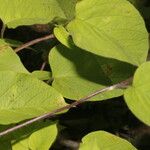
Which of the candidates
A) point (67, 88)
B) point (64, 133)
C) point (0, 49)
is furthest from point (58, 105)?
point (64, 133)

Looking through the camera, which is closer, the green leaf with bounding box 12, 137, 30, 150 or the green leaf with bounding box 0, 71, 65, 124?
the green leaf with bounding box 0, 71, 65, 124

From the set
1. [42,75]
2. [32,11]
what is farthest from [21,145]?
[32,11]

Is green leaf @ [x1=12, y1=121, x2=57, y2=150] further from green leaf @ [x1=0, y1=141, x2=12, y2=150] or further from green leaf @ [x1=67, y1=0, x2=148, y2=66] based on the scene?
green leaf @ [x1=67, y1=0, x2=148, y2=66]

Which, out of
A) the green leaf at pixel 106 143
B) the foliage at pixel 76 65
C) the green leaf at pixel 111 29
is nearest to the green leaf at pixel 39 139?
the foliage at pixel 76 65

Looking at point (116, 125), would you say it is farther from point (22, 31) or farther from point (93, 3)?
point (93, 3)

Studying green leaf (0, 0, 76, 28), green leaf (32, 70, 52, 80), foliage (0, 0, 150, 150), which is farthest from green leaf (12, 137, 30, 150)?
green leaf (0, 0, 76, 28)

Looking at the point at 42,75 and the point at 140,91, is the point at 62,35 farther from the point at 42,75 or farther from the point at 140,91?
the point at 140,91
